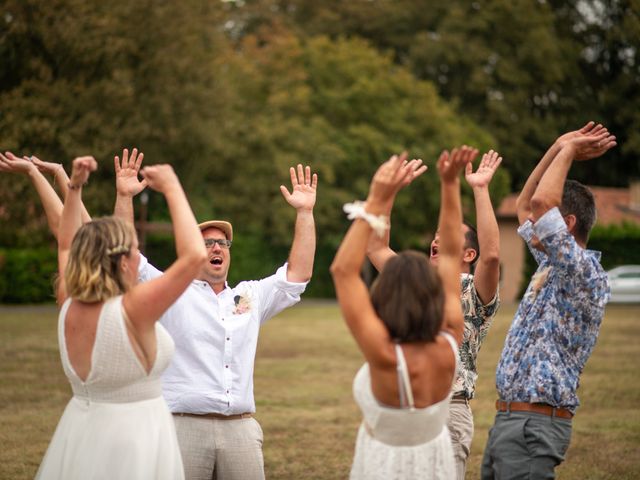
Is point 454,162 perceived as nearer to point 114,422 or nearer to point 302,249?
point 302,249

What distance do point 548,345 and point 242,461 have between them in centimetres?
194

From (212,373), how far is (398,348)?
1.68m

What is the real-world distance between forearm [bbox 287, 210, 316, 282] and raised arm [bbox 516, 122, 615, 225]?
1314mm

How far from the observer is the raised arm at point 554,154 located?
4.77 meters

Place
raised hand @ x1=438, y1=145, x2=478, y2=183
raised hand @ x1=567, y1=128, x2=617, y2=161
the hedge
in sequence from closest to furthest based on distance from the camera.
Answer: raised hand @ x1=438, y1=145, x2=478, y2=183, raised hand @ x1=567, y1=128, x2=617, y2=161, the hedge

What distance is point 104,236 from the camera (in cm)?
410

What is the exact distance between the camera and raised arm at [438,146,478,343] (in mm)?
4121

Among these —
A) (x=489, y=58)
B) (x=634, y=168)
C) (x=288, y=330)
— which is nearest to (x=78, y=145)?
(x=288, y=330)

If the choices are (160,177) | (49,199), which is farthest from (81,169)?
(49,199)

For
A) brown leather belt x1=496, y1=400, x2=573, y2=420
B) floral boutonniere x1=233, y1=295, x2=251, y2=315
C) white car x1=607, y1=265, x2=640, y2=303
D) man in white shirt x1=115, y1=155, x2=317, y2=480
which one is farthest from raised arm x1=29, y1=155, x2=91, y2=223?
white car x1=607, y1=265, x2=640, y2=303

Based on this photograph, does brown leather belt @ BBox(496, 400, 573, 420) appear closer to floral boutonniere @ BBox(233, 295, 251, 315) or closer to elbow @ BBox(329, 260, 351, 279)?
elbow @ BBox(329, 260, 351, 279)

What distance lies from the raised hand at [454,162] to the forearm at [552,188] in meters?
0.51

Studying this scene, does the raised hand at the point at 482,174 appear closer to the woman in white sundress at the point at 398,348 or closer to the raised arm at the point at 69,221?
the woman in white sundress at the point at 398,348

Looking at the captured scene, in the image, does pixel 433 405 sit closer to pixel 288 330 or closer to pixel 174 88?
pixel 288 330
